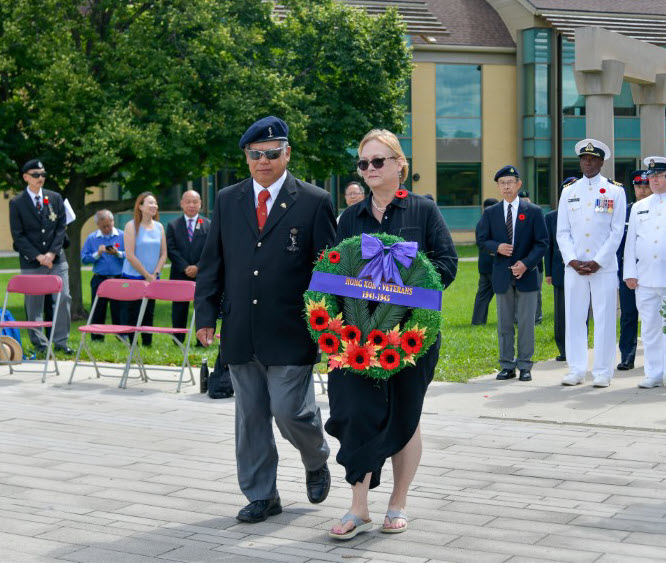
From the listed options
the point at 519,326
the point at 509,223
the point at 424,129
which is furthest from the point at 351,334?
the point at 424,129

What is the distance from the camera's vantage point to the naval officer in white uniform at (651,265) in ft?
34.7

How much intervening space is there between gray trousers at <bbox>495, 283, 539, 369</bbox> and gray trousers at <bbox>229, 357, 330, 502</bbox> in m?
5.29

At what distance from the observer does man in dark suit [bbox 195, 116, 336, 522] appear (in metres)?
6.03

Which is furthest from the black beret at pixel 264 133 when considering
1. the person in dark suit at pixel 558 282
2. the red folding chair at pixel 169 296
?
the person in dark suit at pixel 558 282

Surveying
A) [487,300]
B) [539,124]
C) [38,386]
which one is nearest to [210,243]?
[38,386]

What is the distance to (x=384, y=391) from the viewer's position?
5.64 metres

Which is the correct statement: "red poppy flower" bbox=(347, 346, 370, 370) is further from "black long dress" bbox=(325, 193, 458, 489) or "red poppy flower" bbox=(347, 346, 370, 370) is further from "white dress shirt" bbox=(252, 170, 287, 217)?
"white dress shirt" bbox=(252, 170, 287, 217)

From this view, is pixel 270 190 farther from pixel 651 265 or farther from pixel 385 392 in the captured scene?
pixel 651 265

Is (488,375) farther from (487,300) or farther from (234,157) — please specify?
(234,157)

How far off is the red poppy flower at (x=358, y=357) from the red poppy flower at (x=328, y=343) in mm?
103

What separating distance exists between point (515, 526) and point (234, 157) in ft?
53.8

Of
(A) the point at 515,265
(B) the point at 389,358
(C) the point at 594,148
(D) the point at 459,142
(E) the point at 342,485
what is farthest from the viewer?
(D) the point at 459,142

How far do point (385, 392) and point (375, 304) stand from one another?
43 cm

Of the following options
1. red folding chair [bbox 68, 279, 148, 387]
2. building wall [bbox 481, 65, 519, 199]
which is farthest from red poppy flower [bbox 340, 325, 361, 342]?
building wall [bbox 481, 65, 519, 199]
